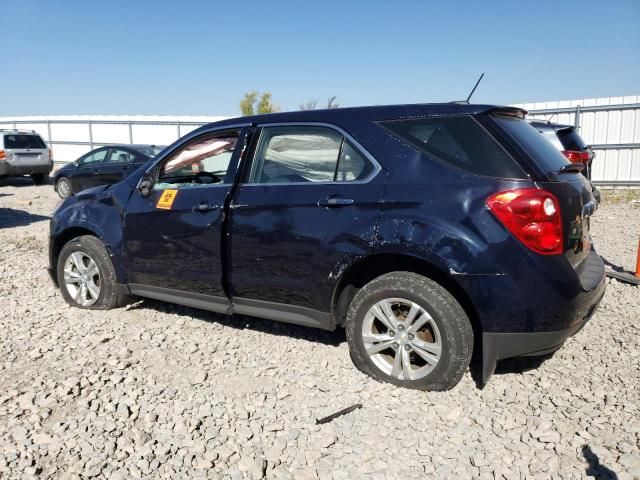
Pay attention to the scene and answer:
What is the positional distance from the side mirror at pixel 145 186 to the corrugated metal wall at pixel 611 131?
13814 mm

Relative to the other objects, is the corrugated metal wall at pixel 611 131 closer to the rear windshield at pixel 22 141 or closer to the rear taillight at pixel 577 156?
the rear taillight at pixel 577 156

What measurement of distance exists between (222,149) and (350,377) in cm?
203

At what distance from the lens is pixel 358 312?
3.38m

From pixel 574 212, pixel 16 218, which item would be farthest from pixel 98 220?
pixel 16 218

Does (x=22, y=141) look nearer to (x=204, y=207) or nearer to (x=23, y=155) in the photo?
(x=23, y=155)

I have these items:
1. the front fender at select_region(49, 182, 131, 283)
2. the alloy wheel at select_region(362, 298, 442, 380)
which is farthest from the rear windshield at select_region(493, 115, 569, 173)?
the front fender at select_region(49, 182, 131, 283)

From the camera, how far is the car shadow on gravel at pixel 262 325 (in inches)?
167

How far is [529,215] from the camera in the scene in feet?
9.40

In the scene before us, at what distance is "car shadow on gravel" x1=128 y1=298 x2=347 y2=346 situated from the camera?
425 centimetres

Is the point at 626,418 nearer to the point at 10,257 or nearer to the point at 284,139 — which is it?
the point at 284,139

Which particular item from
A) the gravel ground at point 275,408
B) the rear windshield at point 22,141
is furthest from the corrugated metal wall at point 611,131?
the rear windshield at point 22,141

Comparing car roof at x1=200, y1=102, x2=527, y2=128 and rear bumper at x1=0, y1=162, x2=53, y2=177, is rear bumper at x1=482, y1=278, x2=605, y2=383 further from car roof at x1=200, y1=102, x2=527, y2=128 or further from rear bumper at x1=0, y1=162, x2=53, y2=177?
rear bumper at x1=0, y1=162, x2=53, y2=177

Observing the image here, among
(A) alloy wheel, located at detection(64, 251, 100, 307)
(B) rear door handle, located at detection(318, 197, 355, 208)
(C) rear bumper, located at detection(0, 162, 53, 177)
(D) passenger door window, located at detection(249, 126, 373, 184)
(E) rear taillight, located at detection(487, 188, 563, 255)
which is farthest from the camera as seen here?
(C) rear bumper, located at detection(0, 162, 53, 177)

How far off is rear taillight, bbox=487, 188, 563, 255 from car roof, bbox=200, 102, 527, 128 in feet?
2.00
